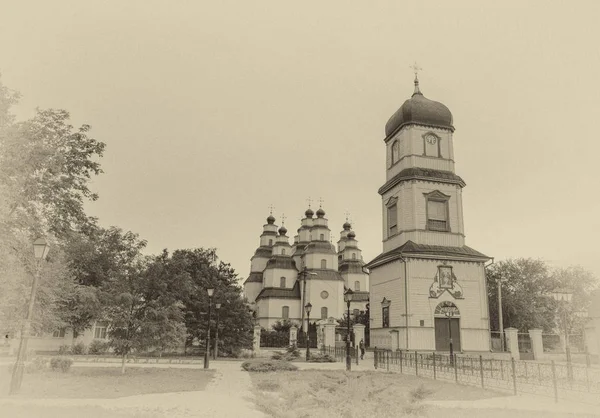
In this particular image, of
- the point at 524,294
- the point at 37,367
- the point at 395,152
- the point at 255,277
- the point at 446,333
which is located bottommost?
the point at 37,367

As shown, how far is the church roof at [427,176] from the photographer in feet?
93.2

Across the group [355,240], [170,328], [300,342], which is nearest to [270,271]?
[355,240]

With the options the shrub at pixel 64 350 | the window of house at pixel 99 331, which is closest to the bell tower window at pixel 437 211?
the shrub at pixel 64 350

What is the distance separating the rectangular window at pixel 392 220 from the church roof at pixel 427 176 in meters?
1.59

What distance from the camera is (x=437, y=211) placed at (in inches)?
1134

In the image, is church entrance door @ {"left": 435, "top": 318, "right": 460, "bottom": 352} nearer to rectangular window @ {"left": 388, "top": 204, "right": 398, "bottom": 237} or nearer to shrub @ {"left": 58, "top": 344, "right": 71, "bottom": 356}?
rectangular window @ {"left": 388, "top": 204, "right": 398, "bottom": 237}

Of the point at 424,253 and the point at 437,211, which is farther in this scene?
the point at 437,211

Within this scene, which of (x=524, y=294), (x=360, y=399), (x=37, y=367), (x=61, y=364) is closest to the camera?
(x=360, y=399)

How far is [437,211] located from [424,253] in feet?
11.5

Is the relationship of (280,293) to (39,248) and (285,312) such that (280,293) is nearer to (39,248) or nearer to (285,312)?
(285,312)

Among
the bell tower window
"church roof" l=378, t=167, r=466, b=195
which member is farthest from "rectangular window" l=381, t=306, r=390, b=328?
"church roof" l=378, t=167, r=466, b=195

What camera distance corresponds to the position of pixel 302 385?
559 inches

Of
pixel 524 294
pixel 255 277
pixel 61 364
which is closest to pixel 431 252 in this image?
pixel 61 364

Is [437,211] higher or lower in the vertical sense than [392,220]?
higher
